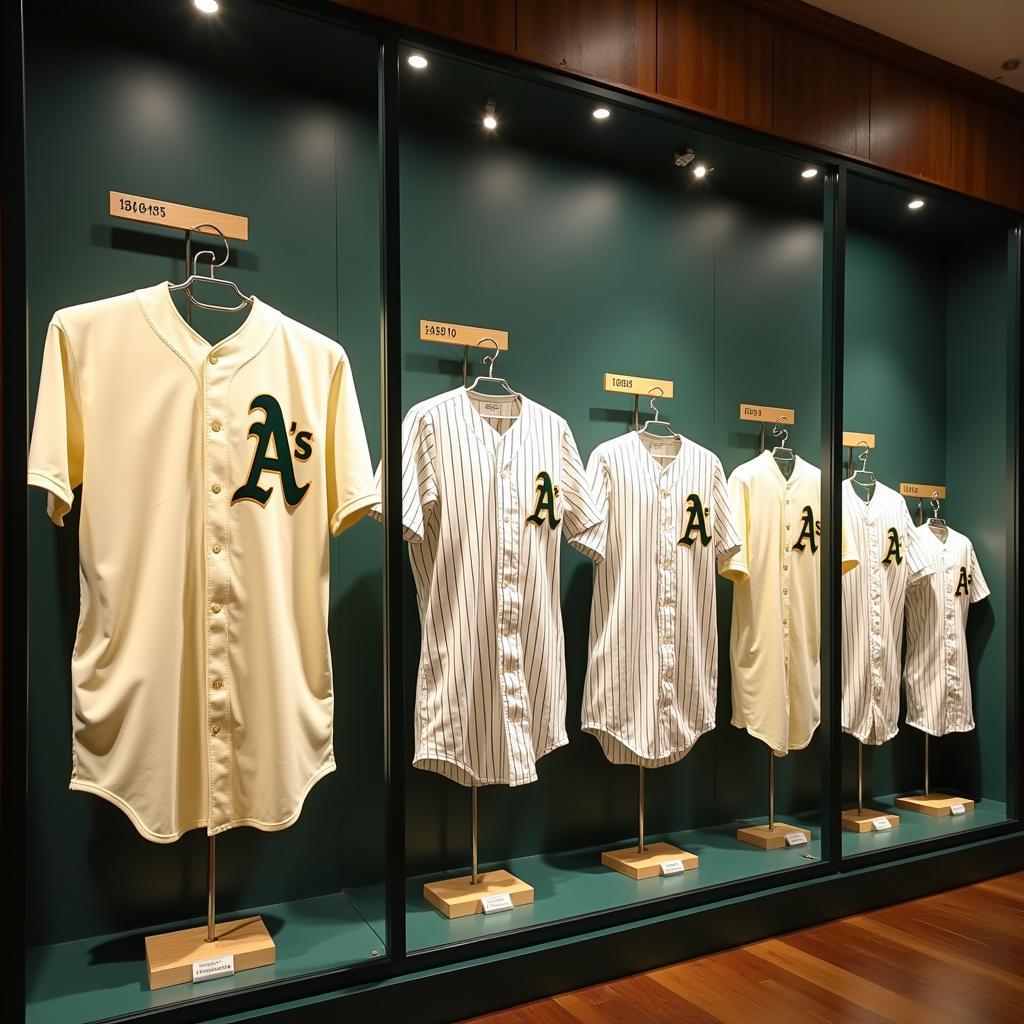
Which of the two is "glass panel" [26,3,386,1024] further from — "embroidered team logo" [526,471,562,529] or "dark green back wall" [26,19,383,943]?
"embroidered team logo" [526,471,562,529]

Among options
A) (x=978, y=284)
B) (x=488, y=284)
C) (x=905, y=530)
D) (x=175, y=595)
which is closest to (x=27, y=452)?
(x=175, y=595)

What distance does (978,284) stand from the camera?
3.77 meters

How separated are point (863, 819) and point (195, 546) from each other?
2.69m

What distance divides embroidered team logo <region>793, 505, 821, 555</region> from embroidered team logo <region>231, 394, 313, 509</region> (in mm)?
1860

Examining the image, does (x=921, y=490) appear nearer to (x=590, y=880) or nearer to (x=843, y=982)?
(x=843, y=982)

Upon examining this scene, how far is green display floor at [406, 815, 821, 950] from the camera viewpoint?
7.72 ft

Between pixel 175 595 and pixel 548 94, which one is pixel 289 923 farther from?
pixel 548 94

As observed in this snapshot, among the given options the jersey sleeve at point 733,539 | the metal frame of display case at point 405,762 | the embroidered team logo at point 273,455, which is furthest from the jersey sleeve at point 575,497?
the embroidered team logo at point 273,455

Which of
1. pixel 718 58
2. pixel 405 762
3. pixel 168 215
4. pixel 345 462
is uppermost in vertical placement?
pixel 718 58

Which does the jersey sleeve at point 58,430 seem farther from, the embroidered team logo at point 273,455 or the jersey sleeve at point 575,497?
the jersey sleeve at point 575,497

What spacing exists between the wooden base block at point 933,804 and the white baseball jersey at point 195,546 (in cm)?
260

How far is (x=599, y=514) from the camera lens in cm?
269

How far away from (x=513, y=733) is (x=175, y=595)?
3.32 feet

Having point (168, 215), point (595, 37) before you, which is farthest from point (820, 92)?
point (168, 215)
